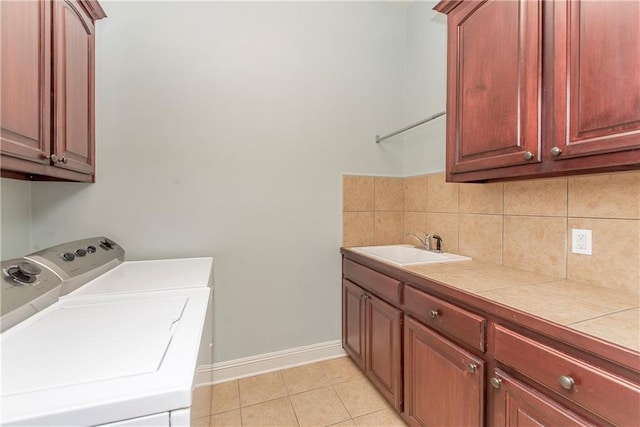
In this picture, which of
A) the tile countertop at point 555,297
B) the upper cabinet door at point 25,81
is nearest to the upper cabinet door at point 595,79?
the tile countertop at point 555,297

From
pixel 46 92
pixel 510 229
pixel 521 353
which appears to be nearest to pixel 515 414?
pixel 521 353

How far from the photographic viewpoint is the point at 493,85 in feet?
4.27

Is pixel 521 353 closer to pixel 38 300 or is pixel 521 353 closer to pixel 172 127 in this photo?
pixel 38 300

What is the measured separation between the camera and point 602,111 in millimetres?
933

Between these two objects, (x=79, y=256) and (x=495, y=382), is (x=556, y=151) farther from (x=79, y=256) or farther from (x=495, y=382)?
(x=79, y=256)

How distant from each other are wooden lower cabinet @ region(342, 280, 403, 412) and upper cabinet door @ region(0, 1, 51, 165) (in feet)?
5.93

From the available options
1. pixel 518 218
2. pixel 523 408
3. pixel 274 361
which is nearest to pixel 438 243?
pixel 518 218

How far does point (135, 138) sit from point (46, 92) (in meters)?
0.59

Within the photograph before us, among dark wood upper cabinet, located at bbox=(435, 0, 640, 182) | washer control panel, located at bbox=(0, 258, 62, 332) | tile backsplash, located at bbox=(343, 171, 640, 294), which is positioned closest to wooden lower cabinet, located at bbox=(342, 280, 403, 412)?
tile backsplash, located at bbox=(343, 171, 640, 294)

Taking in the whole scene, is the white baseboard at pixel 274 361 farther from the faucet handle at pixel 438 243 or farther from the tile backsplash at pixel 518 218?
the faucet handle at pixel 438 243

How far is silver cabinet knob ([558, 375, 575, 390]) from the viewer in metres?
0.76

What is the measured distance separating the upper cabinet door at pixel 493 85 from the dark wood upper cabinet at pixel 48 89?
1.90 m

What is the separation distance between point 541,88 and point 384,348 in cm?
148

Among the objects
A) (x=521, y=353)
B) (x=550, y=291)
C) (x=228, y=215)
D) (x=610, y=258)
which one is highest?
(x=228, y=215)
